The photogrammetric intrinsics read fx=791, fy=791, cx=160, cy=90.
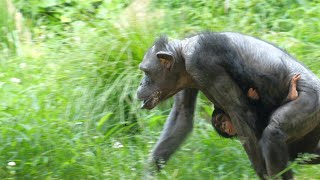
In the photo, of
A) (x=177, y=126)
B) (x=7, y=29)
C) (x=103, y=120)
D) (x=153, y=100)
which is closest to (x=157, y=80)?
(x=153, y=100)

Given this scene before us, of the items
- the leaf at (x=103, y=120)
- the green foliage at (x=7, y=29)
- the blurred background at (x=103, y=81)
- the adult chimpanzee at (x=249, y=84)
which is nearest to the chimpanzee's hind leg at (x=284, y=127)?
the adult chimpanzee at (x=249, y=84)

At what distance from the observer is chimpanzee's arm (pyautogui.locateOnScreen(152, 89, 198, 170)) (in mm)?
5453

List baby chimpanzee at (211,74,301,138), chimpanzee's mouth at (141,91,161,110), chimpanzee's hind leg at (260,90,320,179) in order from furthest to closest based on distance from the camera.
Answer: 1. chimpanzee's mouth at (141,91,161,110)
2. baby chimpanzee at (211,74,301,138)
3. chimpanzee's hind leg at (260,90,320,179)

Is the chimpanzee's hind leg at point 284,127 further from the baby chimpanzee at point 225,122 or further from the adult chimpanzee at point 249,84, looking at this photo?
the baby chimpanzee at point 225,122

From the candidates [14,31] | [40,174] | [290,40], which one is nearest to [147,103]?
[40,174]

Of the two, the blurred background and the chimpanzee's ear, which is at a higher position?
the chimpanzee's ear

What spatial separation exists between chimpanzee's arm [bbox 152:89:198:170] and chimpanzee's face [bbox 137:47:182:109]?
0.70 ft

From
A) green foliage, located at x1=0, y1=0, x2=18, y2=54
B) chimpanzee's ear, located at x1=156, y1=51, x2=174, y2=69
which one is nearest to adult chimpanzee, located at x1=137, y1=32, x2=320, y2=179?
chimpanzee's ear, located at x1=156, y1=51, x2=174, y2=69

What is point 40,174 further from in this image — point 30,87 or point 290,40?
point 290,40

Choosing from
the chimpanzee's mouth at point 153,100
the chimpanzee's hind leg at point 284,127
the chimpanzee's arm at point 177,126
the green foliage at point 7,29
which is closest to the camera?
the chimpanzee's hind leg at point 284,127

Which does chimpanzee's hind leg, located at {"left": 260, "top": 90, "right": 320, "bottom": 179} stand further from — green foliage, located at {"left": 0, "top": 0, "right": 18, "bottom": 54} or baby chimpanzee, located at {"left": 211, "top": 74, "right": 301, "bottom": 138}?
green foliage, located at {"left": 0, "top": 0, "right": 18, "bottom": 54}

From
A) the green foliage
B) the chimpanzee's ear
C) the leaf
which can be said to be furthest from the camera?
the green foliage

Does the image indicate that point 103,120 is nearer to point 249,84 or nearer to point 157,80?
point 157,80

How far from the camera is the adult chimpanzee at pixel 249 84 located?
15.9 feet
